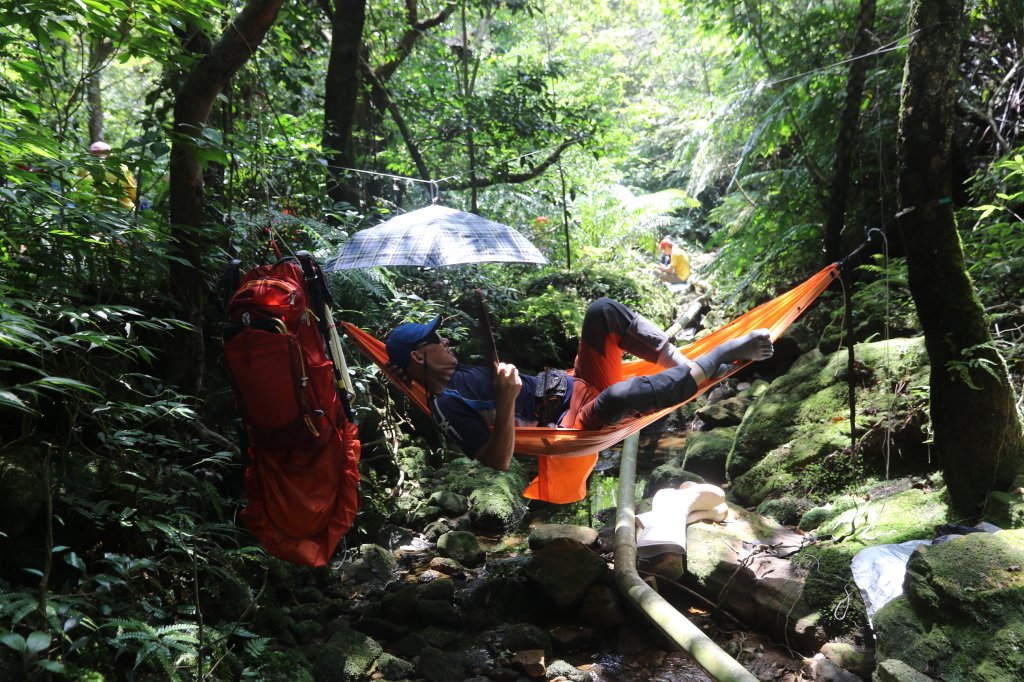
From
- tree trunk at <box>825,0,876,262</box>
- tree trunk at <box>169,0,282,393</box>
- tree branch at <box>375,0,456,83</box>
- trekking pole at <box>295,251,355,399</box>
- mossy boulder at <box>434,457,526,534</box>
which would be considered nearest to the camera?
tree trunk at <box>169,0,282,393</box>

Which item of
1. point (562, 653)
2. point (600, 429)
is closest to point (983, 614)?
point (600, 429)

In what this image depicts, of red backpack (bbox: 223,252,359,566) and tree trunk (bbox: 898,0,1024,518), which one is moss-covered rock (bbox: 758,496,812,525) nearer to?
tree trunk (bbox: 898,0,1024,518)

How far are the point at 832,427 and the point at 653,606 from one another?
1498mm

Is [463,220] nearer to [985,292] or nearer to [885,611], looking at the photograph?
[885,611]

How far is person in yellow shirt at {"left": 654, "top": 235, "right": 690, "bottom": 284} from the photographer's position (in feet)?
26.9

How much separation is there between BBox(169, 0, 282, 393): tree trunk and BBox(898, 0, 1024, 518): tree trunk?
2.14 meters

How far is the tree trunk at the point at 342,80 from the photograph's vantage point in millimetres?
4195

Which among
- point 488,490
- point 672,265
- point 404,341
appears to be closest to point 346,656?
point 404,341

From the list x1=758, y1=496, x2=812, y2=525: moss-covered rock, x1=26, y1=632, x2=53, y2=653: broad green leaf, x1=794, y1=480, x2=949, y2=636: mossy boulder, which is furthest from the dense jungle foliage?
x1=758, y1=496, x2=812, y2=525: moss-covered rock

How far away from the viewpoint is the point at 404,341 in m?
2.55

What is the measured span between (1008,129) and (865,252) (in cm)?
106

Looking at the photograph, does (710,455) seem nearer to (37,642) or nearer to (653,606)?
(653,606)

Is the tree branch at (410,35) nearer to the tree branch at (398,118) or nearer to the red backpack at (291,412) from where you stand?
the tree branch at (398,118)

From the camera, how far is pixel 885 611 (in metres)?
2.04
